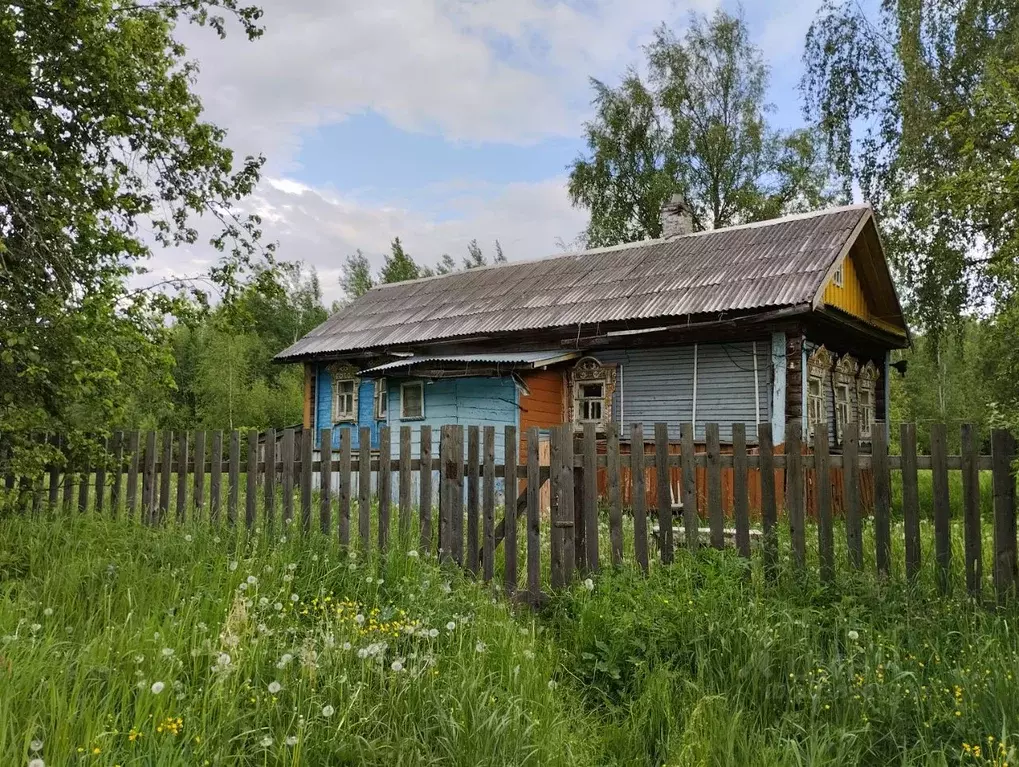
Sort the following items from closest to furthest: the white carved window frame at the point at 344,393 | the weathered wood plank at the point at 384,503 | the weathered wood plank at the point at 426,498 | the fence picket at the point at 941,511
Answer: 1. the fence picket at the point at 941,511
2. the weathered wood plank at the point at 384,503
3. the weathered wood plank at the point at 426,498
4. the white carved window frame at the point at 344,393

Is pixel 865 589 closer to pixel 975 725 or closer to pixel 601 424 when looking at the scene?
pixel 975 725

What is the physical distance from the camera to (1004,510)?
396 centimetres

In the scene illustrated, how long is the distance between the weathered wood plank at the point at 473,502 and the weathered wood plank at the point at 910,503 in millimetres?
2782

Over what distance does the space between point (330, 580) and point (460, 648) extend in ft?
4.29

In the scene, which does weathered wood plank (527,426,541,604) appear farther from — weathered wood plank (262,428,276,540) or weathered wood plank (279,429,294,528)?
weathered wood plank (262,428,276,540)

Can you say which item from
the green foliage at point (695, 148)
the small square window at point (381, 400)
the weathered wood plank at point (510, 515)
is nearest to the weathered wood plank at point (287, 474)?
the weathered wood plank at point (510, 515)

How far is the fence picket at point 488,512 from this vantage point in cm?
489

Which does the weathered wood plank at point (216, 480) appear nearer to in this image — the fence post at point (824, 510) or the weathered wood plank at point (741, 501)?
the weathered wood plank at point (741, 501)

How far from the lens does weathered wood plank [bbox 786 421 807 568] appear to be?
170 inches

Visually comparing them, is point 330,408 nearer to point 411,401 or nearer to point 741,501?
point 411,401

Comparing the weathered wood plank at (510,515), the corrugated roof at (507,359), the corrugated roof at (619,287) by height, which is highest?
the corrugated roof at (619,287)

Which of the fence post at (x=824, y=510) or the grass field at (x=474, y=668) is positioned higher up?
the fence post at (x=824, y=510)

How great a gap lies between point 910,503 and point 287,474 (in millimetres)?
4466

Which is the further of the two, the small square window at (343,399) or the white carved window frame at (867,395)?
the small square window at (343,399)
